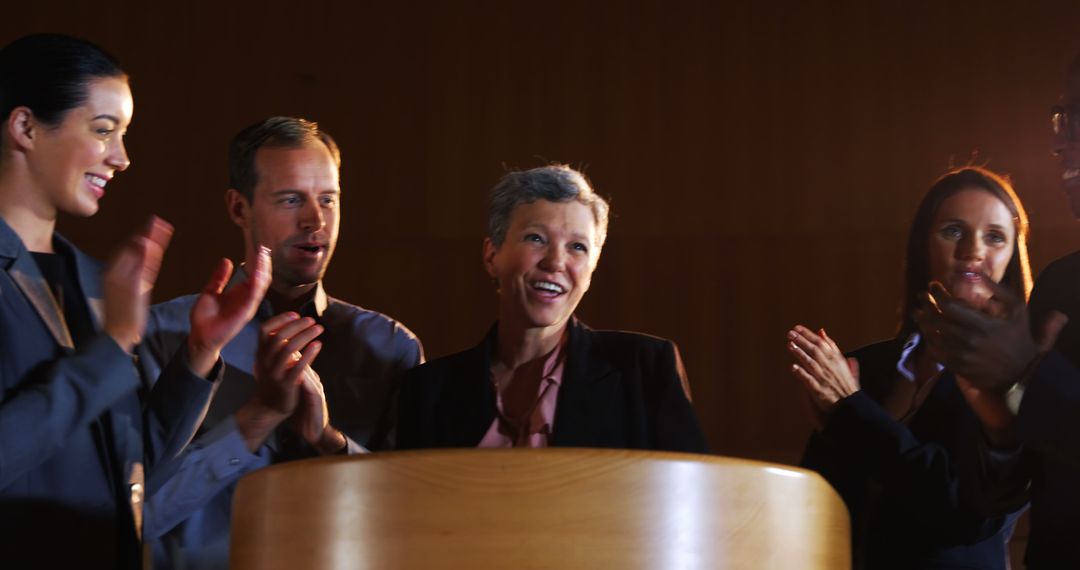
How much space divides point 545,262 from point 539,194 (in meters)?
0.12

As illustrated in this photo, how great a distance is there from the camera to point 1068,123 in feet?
5.77

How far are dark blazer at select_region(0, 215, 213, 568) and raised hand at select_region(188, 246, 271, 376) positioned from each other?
3 cm

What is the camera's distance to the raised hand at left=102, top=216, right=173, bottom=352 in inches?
56.1

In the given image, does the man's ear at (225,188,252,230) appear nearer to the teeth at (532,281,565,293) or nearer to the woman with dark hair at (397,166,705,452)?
the woman with dark hair at (397,166,705,452)

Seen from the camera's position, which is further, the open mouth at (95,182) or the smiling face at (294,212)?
the smiling face at (294,212)

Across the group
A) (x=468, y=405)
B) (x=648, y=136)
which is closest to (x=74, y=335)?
(x=468, y=405)

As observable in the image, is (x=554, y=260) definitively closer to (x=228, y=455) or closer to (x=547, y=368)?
(x=547, y=368)

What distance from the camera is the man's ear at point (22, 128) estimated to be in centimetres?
155

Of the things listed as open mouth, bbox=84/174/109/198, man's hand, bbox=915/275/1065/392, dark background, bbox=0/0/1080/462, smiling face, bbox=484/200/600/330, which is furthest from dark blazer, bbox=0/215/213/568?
dark background, bbox=0/0/1080/462

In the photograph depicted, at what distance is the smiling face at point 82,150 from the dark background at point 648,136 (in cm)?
228

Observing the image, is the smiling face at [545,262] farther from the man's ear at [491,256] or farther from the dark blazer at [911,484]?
the dark blazer at [911,484]

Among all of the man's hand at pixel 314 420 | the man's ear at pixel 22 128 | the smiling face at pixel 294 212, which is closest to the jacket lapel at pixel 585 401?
the man's hand at pixel 314 420

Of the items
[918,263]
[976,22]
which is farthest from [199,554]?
[976,22]

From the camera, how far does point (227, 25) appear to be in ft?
13.3
